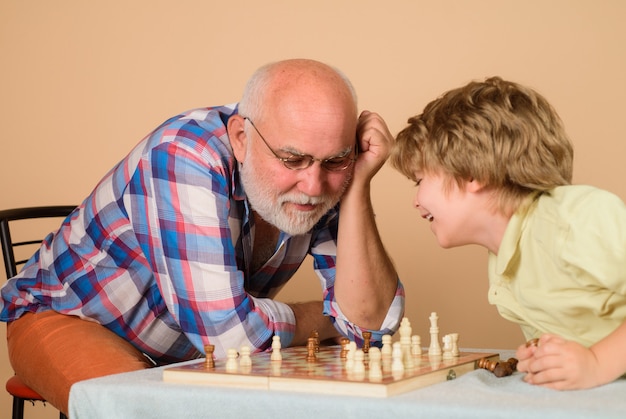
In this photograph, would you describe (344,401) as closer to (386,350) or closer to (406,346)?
(386,350)

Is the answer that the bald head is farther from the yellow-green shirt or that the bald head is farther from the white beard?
the yellow-green shirt

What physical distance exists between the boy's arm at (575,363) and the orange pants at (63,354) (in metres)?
1.15

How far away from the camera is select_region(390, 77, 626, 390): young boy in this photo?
1528 mm

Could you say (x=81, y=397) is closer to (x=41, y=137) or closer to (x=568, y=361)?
(x=568, y=361)

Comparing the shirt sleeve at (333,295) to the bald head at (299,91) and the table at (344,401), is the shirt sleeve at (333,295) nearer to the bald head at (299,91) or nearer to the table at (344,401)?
the bald head at (299,91)

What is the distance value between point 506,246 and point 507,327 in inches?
85.0

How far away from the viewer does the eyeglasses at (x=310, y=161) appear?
2.23 meters

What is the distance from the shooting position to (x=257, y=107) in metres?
2.32

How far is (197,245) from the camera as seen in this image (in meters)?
2.11

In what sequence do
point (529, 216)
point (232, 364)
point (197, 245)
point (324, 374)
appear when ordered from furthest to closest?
point (197, 245) → point (529, 216) → point (232, 364) → point (324, 374)

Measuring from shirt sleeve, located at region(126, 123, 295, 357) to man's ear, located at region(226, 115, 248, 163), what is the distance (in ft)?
0.23

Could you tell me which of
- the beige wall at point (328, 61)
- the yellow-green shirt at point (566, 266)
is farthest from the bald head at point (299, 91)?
the beige wall at point (328, 61)

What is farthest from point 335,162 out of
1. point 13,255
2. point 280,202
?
point 13,255

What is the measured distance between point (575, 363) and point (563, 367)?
0.8 inches
